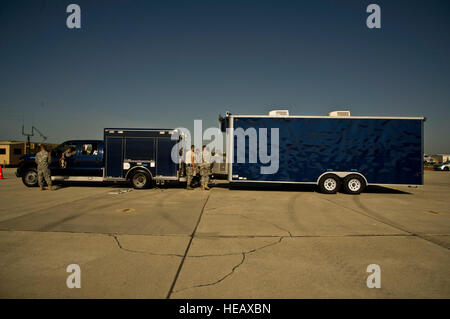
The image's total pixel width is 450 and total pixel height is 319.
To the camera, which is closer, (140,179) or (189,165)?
(140,179)

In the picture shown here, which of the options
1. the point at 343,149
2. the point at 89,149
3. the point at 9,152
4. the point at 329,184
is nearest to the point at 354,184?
the point at 329,184

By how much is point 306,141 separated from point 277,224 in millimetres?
5380

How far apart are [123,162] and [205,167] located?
12.1ft

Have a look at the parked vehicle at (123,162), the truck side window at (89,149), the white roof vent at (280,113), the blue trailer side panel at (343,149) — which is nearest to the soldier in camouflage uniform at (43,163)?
the parked vehicle at (123,162)

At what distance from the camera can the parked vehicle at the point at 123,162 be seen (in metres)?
10.5

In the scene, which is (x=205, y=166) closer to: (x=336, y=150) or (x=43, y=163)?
(x=336, y=150)

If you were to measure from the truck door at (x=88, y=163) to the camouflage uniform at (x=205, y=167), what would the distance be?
15.0ft

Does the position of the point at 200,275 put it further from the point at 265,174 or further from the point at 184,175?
the point at 184,175

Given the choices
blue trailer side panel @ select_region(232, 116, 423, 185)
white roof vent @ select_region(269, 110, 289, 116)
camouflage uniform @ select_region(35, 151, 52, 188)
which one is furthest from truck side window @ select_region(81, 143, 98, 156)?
white roof vent @ select_region(269, 110, 289, 116)

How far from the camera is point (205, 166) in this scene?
426 inches

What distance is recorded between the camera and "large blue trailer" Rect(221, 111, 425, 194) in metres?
9.60

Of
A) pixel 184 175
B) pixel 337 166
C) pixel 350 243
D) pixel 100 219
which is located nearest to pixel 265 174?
pixel 337 166

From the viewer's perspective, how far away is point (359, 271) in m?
3.33
